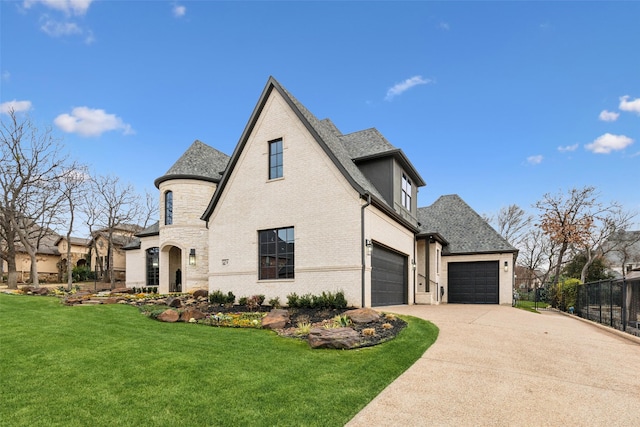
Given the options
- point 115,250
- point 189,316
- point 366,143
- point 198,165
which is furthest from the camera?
point 115,250

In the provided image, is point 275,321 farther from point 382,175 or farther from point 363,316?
point 382,175

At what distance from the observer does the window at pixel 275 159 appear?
15013 mm

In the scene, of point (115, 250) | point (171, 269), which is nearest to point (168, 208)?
point (171, 269)

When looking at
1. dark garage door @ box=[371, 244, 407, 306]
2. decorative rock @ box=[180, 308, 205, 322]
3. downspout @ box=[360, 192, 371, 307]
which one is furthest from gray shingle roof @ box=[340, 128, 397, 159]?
decorative rock @ box=[180, 308, 205, 322]

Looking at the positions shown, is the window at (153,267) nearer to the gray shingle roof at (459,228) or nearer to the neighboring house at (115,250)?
the neighboring house at (115,250)

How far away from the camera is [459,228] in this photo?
2323 centimetres

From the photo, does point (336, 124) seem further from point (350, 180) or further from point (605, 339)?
point (605, 339)

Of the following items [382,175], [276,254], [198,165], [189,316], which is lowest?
[189,316]

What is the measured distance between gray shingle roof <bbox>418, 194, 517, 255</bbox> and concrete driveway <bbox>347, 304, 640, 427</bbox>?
1145cm

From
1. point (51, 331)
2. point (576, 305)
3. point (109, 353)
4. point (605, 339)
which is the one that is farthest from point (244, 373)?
point (576, 305)

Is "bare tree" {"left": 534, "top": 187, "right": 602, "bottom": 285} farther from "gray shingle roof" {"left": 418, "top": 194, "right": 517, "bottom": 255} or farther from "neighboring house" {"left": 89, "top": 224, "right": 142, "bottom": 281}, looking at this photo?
"neighboring house" {"left": 89, "top": 224, "right": 142, "bottom": 281}

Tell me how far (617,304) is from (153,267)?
24.7 metres

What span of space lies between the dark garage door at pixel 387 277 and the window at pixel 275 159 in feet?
16.7

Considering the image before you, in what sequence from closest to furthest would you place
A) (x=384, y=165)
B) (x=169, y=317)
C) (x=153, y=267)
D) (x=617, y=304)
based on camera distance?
1. (x=169, y=317)
2. (x=617, y=304)
3. (x=384, y=165)
4. (x=153, y=267)
